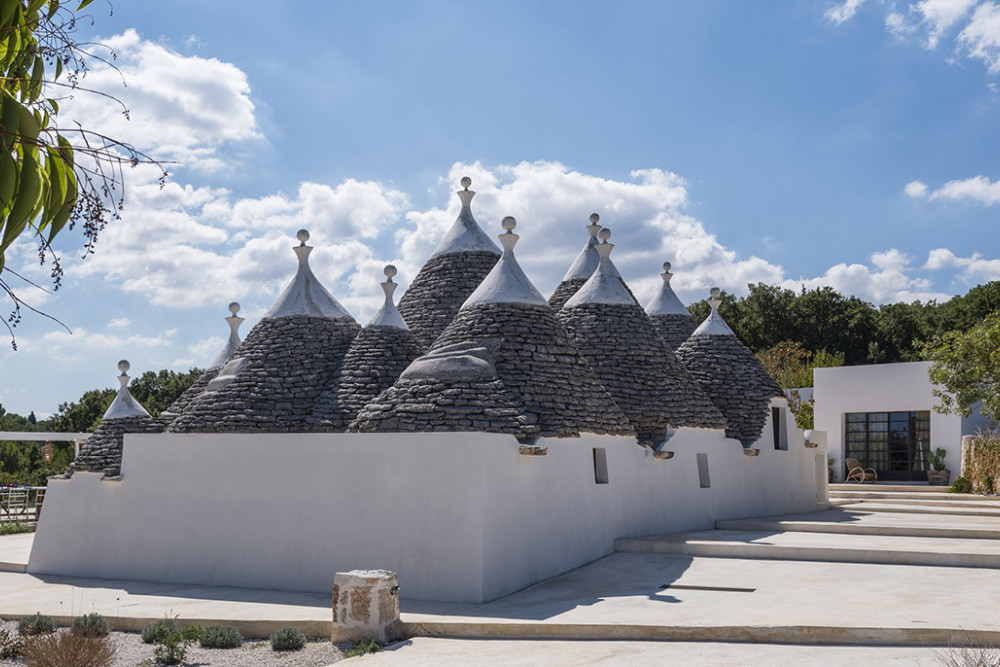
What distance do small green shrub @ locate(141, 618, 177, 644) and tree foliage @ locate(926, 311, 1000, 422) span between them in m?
19.6

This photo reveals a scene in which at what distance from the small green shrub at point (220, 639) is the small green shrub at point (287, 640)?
49 centimetres

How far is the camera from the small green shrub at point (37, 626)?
33.8 feet

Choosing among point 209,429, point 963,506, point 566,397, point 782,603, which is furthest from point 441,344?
point 963,506

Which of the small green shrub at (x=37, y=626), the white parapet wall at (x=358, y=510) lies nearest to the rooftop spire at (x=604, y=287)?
the white parapet wall at (x=358, y=510)

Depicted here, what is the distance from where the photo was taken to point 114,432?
56.2 feet

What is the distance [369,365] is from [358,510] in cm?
Answer: 360

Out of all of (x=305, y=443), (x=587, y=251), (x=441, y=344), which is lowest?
(x=305, y=443)


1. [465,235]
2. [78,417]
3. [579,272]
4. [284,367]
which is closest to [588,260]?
[579,272]

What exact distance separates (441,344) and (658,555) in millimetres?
4831

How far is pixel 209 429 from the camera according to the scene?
1491 centimetres

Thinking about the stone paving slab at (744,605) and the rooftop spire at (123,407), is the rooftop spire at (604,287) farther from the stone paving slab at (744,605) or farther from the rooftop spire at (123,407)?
the rooftop spire at (123,407)

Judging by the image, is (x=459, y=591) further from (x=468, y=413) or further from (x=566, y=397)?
(x=566, y=397)

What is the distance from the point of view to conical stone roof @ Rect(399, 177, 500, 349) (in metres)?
18.6

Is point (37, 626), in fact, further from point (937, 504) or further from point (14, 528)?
point (937, 504)
